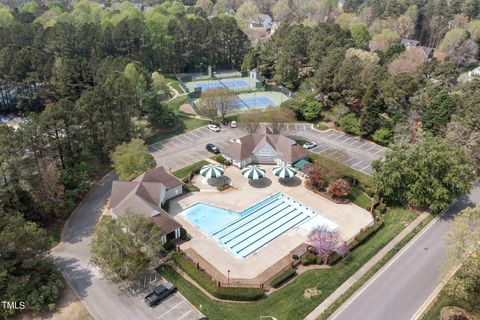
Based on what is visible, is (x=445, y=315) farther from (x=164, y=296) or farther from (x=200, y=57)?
(x=200, y=57)

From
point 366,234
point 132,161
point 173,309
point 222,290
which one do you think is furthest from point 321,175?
point 173,309

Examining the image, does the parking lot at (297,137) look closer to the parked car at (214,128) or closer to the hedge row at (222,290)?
the parked car at (214,128)

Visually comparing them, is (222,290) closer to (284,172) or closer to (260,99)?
(284,172)

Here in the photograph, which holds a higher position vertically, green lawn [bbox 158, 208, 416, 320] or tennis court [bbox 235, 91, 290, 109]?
tennis court [bbox 235, 91, 290, 109]

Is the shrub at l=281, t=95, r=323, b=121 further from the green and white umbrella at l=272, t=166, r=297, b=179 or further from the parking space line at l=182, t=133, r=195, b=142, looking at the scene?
the green and white umbrella at l=272, t=166, r=297, b=179

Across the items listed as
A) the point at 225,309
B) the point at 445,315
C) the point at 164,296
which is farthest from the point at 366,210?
the point at 164,296

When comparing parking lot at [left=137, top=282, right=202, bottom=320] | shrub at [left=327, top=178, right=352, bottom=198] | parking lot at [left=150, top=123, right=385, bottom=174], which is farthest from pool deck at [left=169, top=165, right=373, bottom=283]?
parking lot at [left=150, top=123, right=385, bottom=174]
